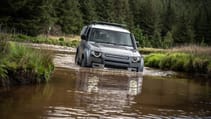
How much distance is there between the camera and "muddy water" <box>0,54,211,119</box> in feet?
27.5

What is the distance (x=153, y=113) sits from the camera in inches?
357

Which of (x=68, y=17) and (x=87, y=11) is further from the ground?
(x=87, y=11)

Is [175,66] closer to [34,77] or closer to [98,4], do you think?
[34,77]

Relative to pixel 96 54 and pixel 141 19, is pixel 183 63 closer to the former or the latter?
pixel 96 54

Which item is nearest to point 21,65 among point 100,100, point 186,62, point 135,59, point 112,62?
point 100,100

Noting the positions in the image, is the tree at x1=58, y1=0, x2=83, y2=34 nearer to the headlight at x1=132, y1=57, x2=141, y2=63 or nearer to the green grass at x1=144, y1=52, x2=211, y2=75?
the green grass at x1=144, y1=52, x2=211, y2=75

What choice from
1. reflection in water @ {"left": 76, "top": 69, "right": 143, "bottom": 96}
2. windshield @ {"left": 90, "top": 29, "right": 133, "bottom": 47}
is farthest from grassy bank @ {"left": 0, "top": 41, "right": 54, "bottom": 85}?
windshield @ {"left": 90, "top": 29, "right": 133, "bottom": 47}

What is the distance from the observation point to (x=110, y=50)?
15.7 m

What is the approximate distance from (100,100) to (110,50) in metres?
5.82

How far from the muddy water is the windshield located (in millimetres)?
2997

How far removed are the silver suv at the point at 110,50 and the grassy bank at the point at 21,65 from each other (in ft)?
10.7

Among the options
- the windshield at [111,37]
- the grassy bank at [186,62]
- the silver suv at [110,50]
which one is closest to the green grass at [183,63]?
the grassy bank at [186,62]

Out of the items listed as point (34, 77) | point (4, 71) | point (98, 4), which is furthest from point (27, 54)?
point (98, 4)

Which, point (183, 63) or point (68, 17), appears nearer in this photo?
point (183, 63)
